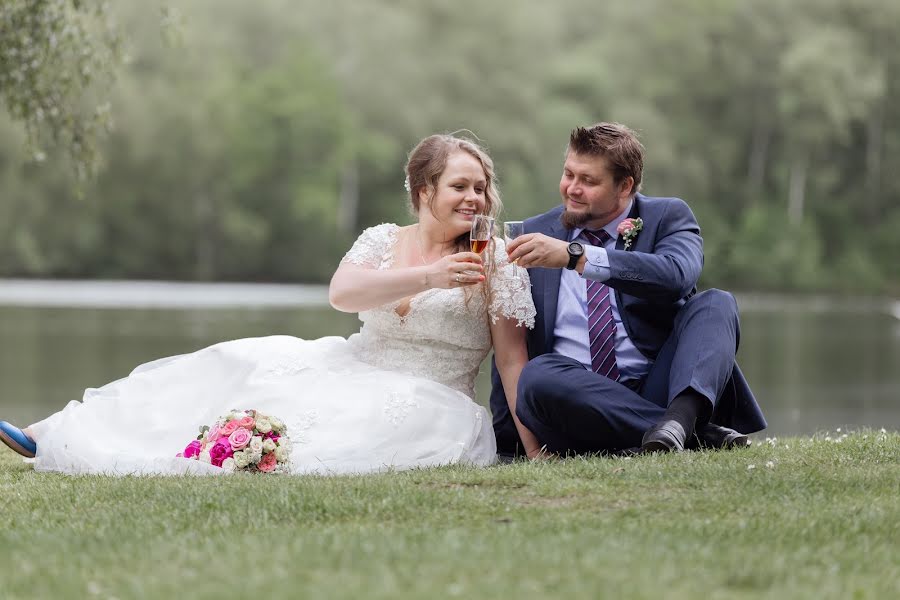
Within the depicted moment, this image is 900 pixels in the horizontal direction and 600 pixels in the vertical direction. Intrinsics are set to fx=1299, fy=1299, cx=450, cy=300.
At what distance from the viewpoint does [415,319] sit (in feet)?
21.4

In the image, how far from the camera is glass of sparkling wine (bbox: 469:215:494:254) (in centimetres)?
559

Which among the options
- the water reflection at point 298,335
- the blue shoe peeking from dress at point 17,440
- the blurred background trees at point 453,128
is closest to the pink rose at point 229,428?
the blue shoe peeking from dress at point 17,440

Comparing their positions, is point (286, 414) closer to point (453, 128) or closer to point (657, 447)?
point (657, 447)

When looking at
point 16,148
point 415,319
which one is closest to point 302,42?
point 16,148

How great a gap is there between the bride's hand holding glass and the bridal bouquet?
0.99 metres

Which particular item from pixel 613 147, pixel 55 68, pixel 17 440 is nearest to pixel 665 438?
pixel 613 147

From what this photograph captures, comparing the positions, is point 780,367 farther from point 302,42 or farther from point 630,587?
point 302,42

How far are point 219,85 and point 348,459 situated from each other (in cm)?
4499

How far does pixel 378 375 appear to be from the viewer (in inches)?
253

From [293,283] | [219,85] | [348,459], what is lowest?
[293,283]

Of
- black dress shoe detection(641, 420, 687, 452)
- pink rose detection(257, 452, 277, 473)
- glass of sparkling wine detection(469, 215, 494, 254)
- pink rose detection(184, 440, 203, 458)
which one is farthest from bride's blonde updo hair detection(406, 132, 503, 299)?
pink rose detection(184, 440, 203, 458)

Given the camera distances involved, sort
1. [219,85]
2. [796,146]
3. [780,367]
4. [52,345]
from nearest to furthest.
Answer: [780,367], [52,345], [219,85], [796,146]

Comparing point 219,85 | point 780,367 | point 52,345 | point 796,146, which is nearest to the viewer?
point 780,367

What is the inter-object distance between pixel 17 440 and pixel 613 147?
331 centimetres
